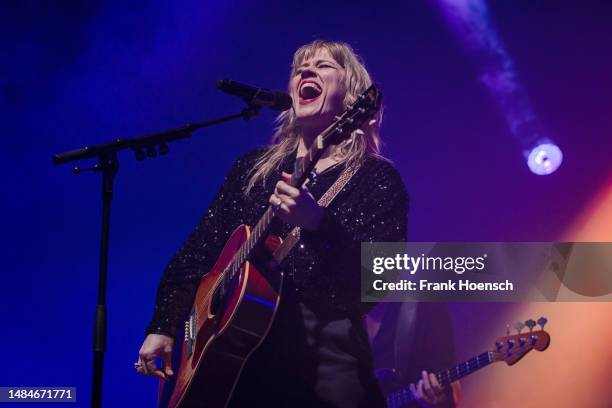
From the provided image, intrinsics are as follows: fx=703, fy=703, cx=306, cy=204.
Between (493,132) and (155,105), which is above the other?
(155,105)

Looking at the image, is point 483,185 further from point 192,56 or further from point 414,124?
point 192,56

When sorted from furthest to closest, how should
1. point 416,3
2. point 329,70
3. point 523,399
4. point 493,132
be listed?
point 416,3
point 493,132
point 523,399
point 329,70

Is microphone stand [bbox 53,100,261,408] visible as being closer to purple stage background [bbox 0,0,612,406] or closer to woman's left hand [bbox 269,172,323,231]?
woman's left hand [bbox 269,172,323,231]

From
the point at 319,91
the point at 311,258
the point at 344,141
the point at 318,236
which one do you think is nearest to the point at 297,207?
the point at 318,236

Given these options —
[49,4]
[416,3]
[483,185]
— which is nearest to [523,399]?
[483,185]

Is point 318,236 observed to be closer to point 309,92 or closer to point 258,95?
point 258,95

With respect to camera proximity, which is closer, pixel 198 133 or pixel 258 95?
pixel 258 95

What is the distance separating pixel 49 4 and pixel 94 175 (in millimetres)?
1086

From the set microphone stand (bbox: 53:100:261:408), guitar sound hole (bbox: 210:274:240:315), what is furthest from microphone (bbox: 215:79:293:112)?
guitar sound hole (bbox: 210:274:240:315)

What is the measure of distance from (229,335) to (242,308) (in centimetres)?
10

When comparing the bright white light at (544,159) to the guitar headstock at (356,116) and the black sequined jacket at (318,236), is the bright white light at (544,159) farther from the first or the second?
the guitar headstock at (356,116)

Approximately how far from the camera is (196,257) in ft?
9.52

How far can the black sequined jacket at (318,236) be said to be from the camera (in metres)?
2.37

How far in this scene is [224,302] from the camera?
2488 millimetres
